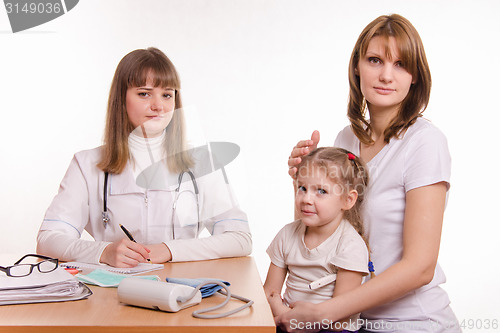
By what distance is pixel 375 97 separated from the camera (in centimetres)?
173

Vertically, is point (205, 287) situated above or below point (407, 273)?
above

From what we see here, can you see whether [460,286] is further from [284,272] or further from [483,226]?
[284,272]

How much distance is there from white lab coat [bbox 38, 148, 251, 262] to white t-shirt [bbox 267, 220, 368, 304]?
24cm

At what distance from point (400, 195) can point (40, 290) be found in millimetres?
1012

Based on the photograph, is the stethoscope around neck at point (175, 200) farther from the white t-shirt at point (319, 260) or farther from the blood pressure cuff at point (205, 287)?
the blood pressure cuff at point (205, 287)

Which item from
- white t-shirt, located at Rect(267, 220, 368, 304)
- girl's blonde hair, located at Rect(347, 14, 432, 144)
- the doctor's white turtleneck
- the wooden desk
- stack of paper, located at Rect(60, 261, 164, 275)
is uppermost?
girl's blonde hair, located at Rect(347, 14, 432, 144)

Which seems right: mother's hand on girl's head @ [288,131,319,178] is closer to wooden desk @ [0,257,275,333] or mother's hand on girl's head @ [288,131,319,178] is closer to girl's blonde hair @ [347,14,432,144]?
girl's blonde hair @ [347,14,432,144]

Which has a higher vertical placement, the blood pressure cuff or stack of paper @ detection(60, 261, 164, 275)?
the blood pressure cuff

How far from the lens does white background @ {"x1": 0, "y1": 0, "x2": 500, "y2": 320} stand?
3.69 meters

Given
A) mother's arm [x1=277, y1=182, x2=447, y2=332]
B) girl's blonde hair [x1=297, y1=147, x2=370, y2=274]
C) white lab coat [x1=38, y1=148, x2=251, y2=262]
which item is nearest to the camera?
mother's arm [x1=277, y1=182, x2=447, y2=332]

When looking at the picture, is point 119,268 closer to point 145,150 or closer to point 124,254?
point 124,254

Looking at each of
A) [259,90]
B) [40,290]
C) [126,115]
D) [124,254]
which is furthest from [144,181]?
[259,90]

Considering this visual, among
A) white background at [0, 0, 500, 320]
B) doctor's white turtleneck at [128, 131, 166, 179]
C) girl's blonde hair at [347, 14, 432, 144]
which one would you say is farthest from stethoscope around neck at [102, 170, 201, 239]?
white background at [0, 0, 500, 320]

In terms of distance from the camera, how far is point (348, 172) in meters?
1.74
